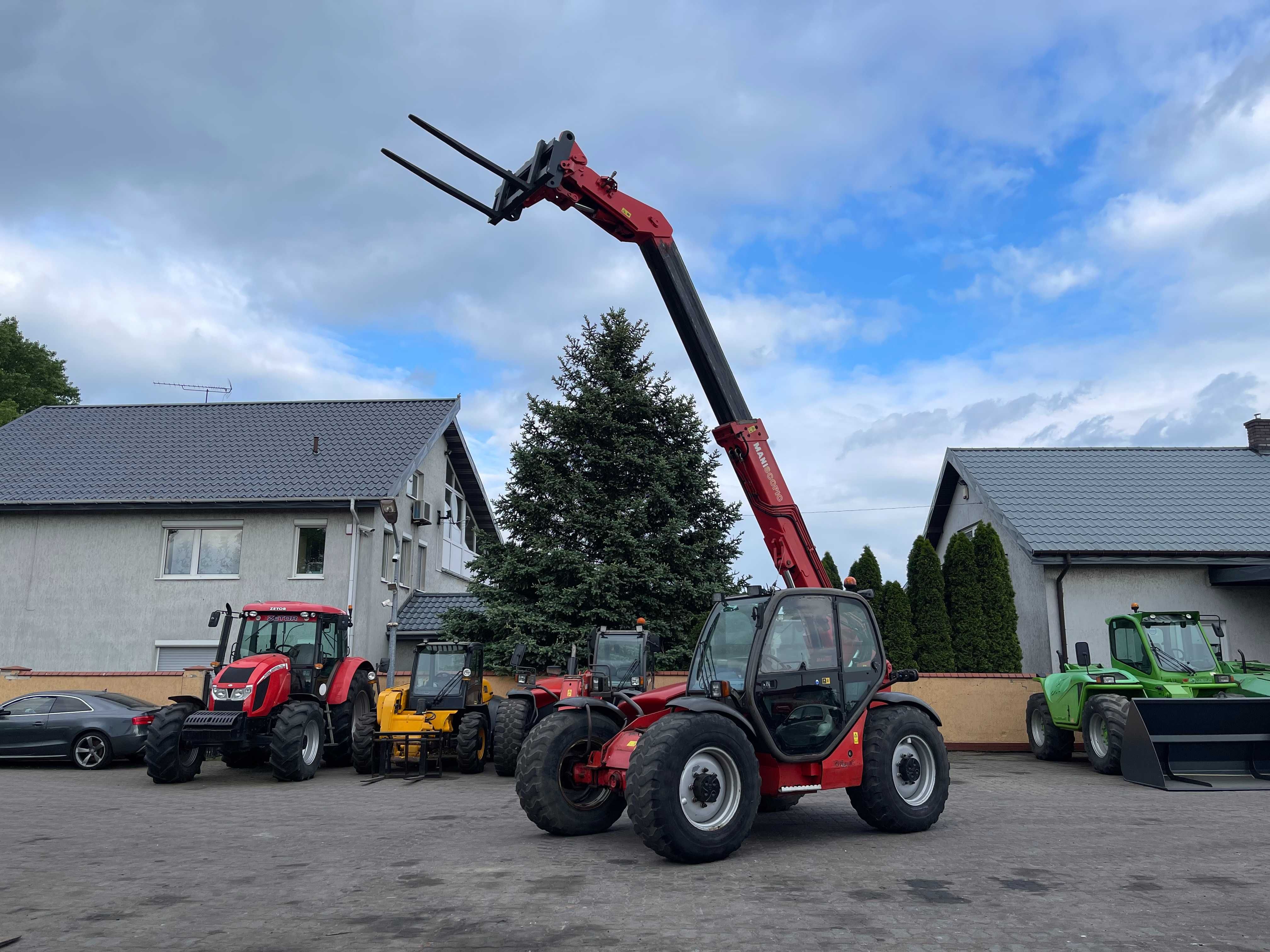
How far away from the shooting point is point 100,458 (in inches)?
902

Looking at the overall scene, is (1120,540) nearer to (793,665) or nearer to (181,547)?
(793,665)

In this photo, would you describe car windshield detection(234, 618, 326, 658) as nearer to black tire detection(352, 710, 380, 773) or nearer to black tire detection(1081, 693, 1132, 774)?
black tire detection(352, 710, 380, 773)

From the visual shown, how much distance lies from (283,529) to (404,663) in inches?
163

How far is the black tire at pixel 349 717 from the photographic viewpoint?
14180 mm

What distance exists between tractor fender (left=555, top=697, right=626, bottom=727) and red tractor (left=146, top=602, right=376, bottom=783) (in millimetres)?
5985

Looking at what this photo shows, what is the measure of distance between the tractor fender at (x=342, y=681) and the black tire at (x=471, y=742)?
1856 millimetres

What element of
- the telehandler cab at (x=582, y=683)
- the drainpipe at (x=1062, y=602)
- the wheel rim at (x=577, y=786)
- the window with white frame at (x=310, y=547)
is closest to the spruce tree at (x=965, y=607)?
the drainpipe at (x=1062, y=602)

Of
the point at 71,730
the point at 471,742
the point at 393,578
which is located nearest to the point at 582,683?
the point at 471,742

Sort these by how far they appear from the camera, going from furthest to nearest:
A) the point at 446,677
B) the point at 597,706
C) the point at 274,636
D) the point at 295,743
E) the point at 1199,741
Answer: the point at 446,677 → the point at 274,636 → the point at 295,743 → the point at 1199,741 → the point at 597,706

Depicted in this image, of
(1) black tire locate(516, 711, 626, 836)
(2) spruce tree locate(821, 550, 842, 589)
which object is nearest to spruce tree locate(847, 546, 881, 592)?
(2) spruce tree locate(821, 550, 842, 589)

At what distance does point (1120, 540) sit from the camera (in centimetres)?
1852

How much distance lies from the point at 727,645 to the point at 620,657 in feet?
20.0

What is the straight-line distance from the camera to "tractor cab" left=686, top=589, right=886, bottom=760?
24.5 feet

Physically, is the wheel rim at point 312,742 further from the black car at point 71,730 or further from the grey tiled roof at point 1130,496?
the grey tiled roof at point 1130,496
